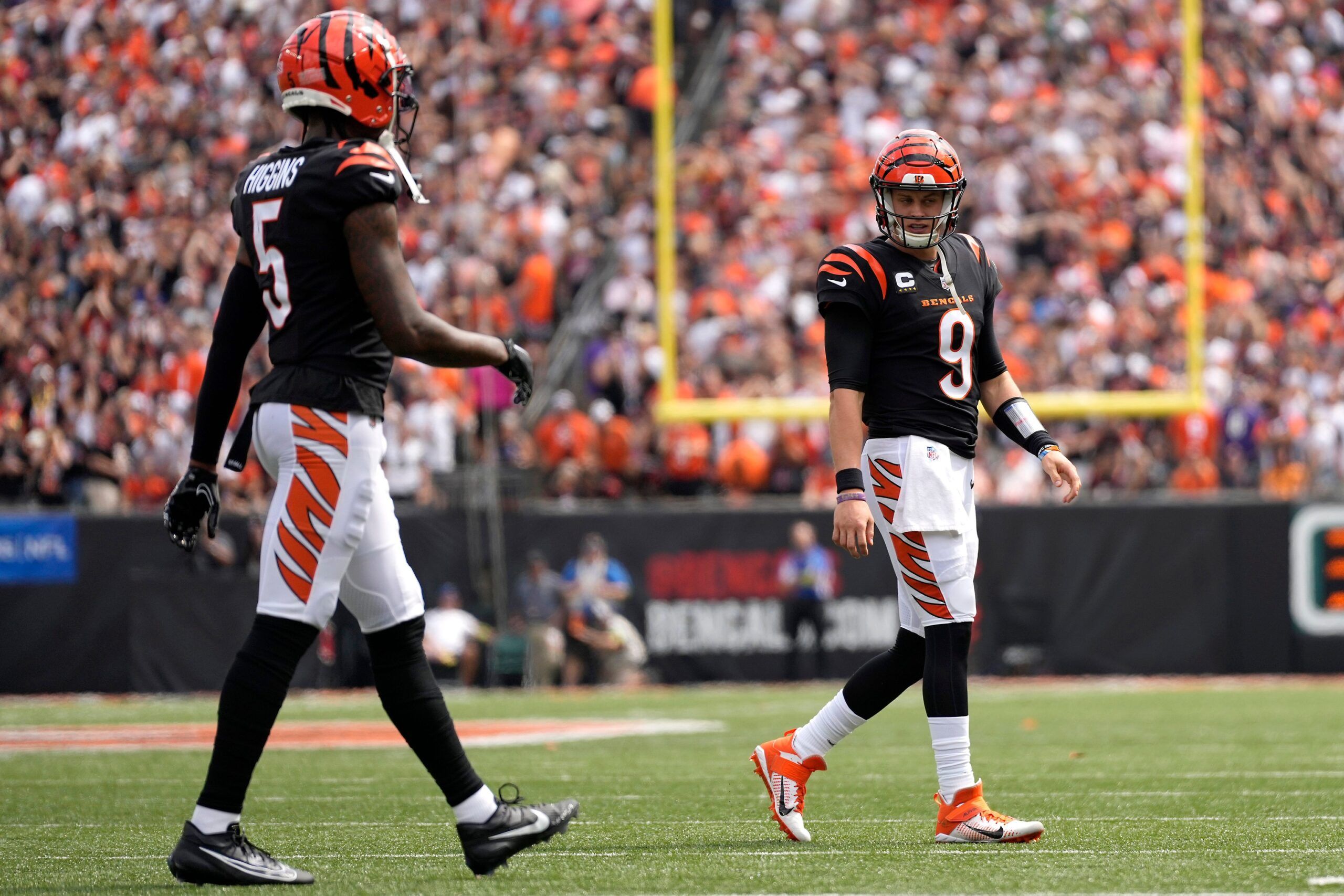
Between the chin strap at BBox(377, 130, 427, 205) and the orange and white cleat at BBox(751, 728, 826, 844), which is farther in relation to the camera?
the orange and white cleat at BBox(751, 728, 826, 844)

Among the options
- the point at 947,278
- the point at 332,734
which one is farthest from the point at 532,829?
the point at 332,734

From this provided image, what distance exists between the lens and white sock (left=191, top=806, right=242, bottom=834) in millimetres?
4195

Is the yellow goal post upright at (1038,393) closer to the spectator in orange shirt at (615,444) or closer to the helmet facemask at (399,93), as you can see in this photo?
the spectator in orange shirt at (615,444)

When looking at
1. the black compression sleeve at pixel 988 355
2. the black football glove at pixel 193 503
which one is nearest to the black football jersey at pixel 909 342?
the black compression sleeve at pixel 988 355

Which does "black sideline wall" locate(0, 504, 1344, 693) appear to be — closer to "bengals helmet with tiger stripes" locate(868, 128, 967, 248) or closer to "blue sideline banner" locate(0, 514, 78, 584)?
"blue sideline banner" locate(0, 514, 78, 584)

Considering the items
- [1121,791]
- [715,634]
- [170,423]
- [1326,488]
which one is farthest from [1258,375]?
[1121,791]

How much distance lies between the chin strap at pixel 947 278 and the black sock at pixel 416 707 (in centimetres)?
178

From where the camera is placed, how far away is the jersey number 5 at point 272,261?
427cm

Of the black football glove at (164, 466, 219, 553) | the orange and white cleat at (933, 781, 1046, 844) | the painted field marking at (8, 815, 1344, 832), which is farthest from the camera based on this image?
the painted field marking at (8, 815, 1344, 832)

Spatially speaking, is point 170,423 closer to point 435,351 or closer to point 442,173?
point 442,173

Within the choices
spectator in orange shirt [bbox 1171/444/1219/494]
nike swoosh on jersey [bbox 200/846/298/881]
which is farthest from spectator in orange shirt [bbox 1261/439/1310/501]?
nike swoosh on jersey [bbox 200/846/298/881]

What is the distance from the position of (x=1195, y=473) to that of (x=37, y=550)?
9.20m

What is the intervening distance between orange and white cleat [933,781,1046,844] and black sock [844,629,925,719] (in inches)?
13.5

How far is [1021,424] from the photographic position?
5363mm
